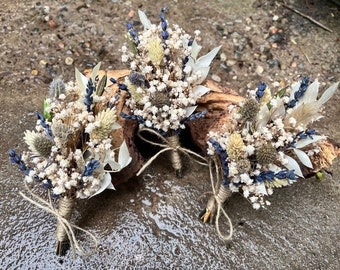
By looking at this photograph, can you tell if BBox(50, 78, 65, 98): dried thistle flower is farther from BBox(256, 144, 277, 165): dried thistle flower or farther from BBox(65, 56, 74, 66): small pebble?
BBox(256, 144, 277, 165): dried thistle flower

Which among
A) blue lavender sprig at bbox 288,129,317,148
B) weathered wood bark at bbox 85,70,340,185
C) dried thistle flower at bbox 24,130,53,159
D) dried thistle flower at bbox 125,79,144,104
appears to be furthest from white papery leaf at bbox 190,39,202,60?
dried thistle flower at bbox 24,130,53,159

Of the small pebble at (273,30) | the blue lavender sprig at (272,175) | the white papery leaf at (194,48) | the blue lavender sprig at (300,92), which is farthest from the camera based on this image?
the small pebble at (273,30)

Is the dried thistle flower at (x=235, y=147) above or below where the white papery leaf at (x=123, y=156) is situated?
above

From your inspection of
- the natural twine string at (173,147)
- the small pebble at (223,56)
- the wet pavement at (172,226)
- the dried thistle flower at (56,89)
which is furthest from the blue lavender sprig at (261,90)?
the small pebble at (223,56)

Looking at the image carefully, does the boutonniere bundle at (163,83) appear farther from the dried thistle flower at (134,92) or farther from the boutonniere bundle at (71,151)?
the boutonniere bundle at (71,151)

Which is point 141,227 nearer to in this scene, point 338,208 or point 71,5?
point 338,208

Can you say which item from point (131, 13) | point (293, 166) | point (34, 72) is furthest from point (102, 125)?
point (131, 13)

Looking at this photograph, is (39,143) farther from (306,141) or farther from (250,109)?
(306,141)
